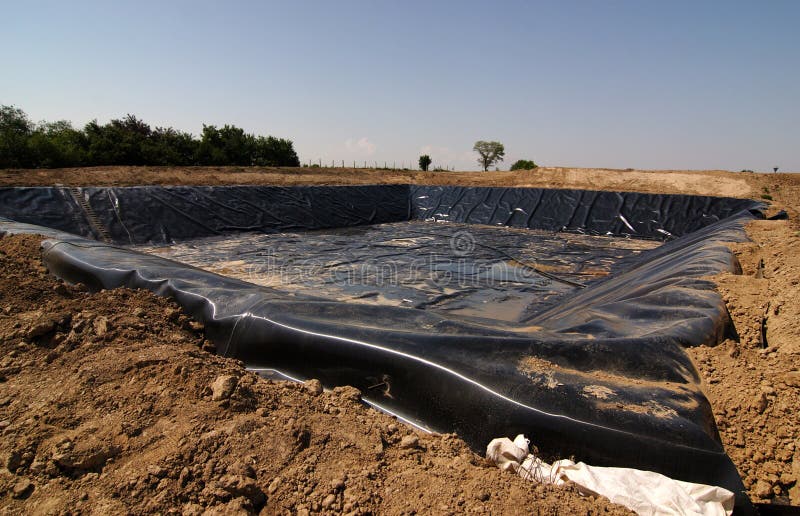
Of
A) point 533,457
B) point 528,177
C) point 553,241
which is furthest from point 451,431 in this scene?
point 528,177

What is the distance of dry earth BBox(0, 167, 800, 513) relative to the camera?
1055 millimetres

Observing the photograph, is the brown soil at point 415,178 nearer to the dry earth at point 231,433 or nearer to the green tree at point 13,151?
the green tree at point 13,151

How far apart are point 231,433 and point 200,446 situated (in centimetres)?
10

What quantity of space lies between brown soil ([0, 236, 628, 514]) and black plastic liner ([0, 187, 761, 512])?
0.15 m

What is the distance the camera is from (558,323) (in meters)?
2.41

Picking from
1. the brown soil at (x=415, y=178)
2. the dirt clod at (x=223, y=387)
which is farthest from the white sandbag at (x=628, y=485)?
the brown soil at (x=415, y=178)

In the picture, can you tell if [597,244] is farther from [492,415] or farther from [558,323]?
[492,415]

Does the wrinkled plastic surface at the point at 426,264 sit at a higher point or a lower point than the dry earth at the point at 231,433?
lower

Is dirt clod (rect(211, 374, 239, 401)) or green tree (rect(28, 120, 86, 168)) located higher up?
green tree (rect(28, 120, 86, 168))

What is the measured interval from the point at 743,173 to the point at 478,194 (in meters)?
9.34

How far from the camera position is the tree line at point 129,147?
38.5 ft

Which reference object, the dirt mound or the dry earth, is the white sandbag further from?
the dirt mound

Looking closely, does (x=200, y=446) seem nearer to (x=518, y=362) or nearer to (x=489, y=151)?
(x=518, y=362)

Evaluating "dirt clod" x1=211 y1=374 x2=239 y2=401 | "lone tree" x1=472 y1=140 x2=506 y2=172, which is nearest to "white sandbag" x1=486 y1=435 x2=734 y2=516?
"dirt clod" x1=211 y1=374 x2=239 y2=401
